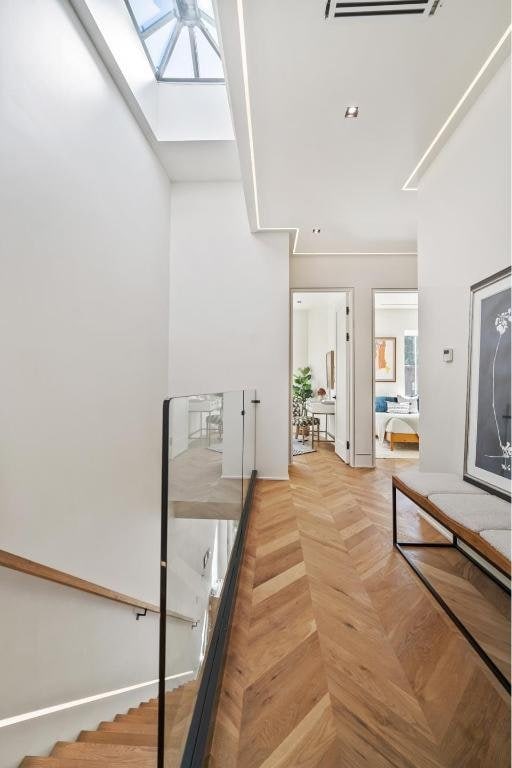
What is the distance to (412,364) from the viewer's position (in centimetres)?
810

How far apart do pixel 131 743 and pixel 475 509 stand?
6.72ft

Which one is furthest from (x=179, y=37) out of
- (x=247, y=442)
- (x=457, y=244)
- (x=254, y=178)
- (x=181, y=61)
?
(x=247, y=442)

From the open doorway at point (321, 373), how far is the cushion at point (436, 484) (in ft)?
8.18

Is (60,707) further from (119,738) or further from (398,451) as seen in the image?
(398,451)

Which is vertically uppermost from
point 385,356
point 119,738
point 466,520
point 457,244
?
point 457,244

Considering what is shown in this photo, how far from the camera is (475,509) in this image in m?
1.67

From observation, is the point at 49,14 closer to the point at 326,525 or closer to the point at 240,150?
the point at 240,150

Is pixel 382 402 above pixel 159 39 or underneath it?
underneath

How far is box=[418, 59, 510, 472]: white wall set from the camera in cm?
193

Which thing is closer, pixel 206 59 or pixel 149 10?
pixel 149 10

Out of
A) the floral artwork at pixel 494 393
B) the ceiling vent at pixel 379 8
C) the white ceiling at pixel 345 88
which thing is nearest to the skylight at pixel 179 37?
the white ceiling at pixel 345 88

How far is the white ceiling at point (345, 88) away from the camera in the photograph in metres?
1.75

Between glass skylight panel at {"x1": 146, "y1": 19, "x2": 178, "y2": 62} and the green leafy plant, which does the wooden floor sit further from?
the green leafy plant

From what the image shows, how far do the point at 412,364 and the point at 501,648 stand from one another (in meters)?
7.32
